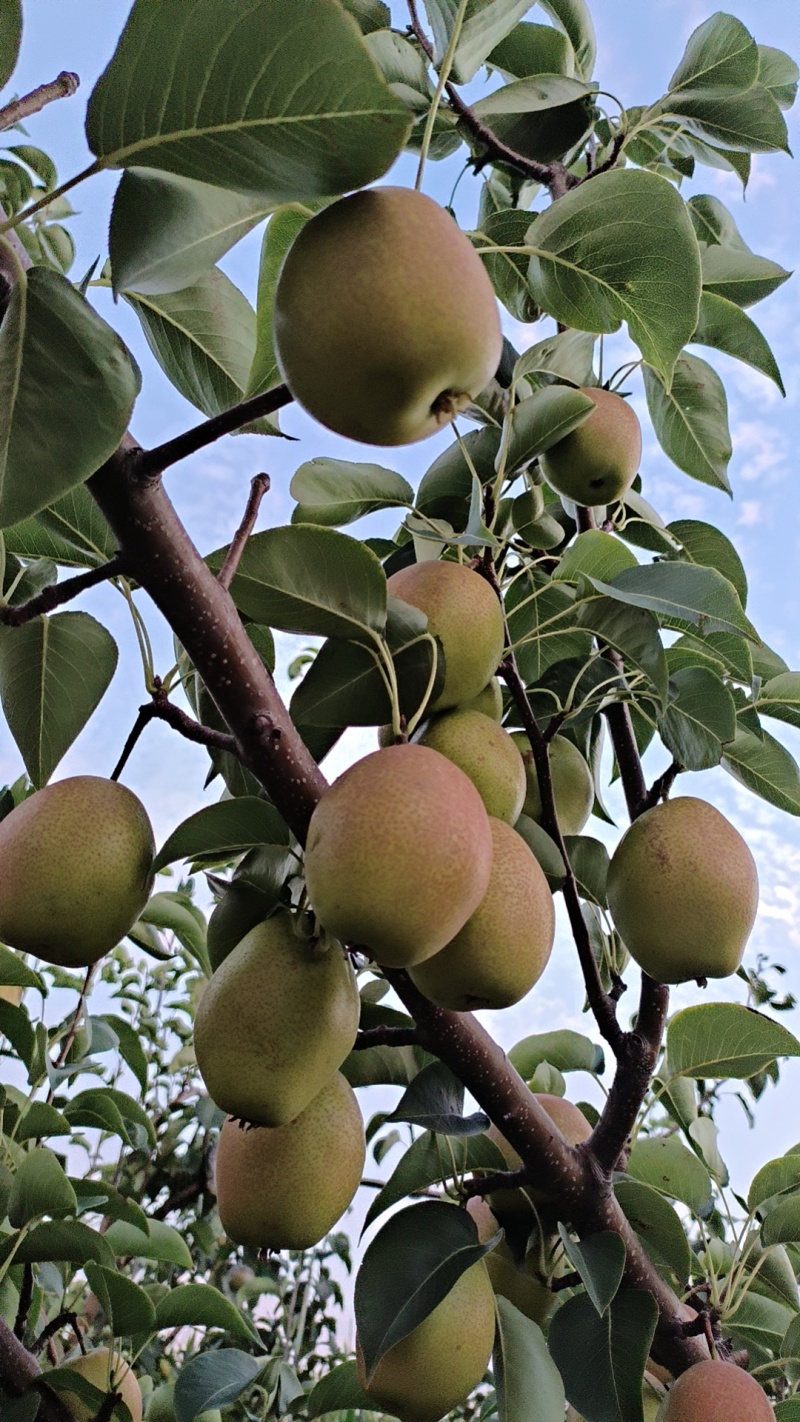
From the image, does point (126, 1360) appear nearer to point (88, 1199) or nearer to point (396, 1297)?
point (88, 1199)

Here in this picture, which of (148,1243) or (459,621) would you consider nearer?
(459,621)

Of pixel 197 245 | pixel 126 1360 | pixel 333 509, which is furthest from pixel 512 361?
pixel 126 1360

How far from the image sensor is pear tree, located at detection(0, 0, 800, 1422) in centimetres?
64

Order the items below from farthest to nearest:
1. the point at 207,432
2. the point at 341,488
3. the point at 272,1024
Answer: the point at 341,488 < the point at 272,1024 < the point at 207,432

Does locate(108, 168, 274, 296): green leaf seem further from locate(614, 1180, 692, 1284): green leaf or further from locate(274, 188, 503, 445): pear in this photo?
locate(614, 1180, 692, 1284): green leaf

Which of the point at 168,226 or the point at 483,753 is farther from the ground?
the point at 168,226

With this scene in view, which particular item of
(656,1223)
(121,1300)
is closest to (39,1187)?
(121,1300)

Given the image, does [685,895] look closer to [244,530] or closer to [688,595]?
[688,595]

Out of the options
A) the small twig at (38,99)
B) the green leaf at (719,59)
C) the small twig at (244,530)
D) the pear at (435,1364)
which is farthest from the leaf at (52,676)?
the green leaf at (719,59)

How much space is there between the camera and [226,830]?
924mm

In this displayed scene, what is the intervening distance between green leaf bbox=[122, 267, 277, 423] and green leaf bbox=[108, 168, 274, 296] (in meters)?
0.25

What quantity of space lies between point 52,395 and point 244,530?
0.25 metres

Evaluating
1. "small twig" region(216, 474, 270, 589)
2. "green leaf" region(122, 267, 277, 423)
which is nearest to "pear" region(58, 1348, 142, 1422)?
"small twig" region(216, 474, 270, 589)

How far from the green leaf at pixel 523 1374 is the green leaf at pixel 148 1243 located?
0.47 m
